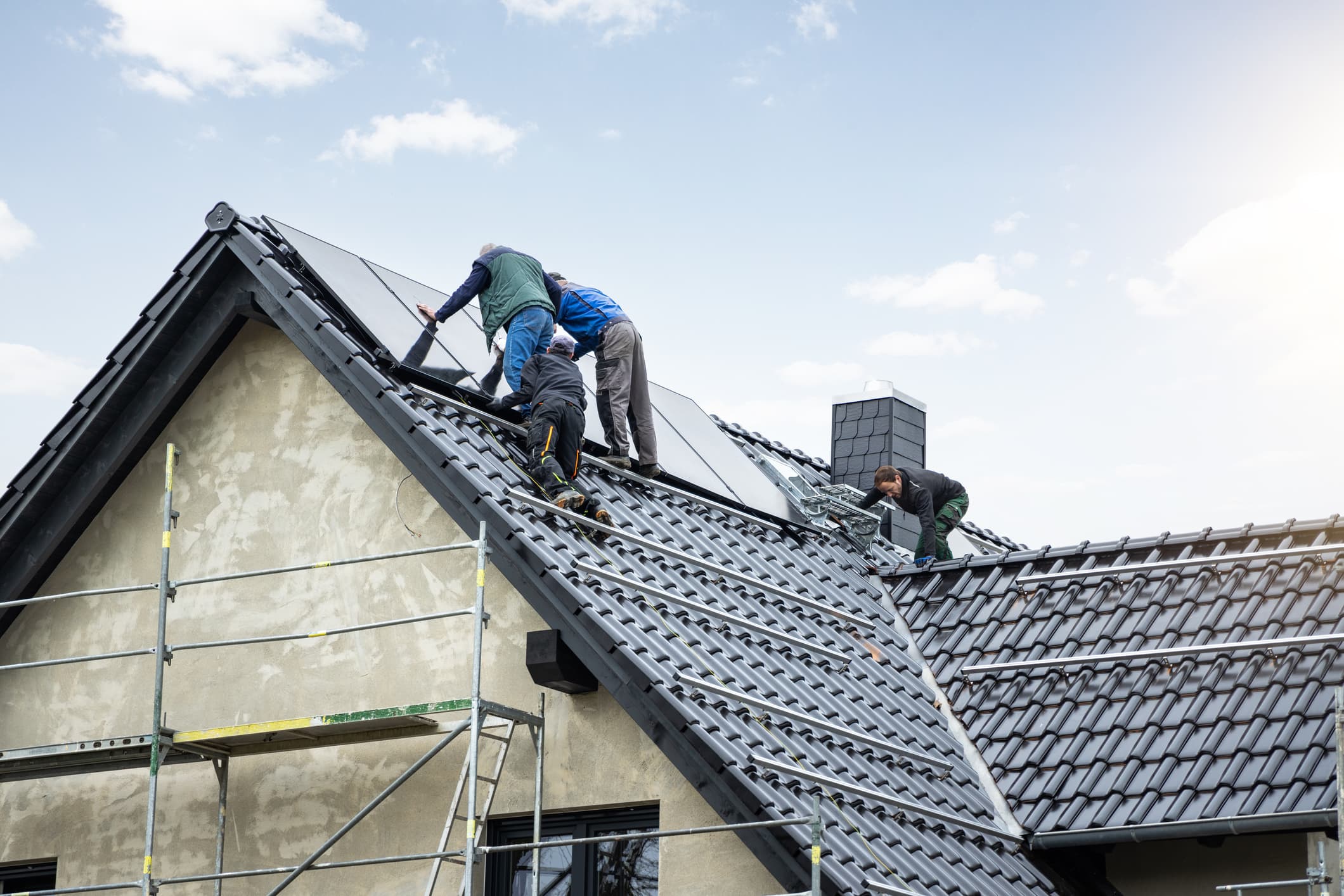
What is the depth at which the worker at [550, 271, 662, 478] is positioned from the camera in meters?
12.6

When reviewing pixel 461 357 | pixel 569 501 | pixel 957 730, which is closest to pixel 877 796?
pixel 957 730

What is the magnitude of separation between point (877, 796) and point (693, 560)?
2.34 metres

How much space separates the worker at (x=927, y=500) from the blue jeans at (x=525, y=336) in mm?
4212

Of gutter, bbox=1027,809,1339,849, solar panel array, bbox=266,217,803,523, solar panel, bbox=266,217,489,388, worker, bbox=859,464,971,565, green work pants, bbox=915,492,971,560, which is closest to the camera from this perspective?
gutter, bbox=1027,809,1339,849

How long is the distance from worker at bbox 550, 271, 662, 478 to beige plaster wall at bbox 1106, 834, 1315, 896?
169 inches

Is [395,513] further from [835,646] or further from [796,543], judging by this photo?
[796,543]

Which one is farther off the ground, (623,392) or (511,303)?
(511,303)

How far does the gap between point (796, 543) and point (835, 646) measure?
2.05 meters

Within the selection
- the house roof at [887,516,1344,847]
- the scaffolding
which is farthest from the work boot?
the house roof at [887,516,1344,847]

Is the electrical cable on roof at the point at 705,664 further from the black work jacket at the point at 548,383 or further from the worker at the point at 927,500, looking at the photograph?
the worker at the point at 927,500

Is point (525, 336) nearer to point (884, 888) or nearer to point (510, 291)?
point (510, 291)

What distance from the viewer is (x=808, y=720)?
400 inches

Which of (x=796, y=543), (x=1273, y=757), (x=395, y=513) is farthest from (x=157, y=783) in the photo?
(x=1273, y=757)

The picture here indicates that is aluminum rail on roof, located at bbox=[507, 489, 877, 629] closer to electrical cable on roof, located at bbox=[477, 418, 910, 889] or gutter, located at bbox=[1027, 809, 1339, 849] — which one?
electrical cable on roof, located at bbox=[477, 418, 910, 889]
